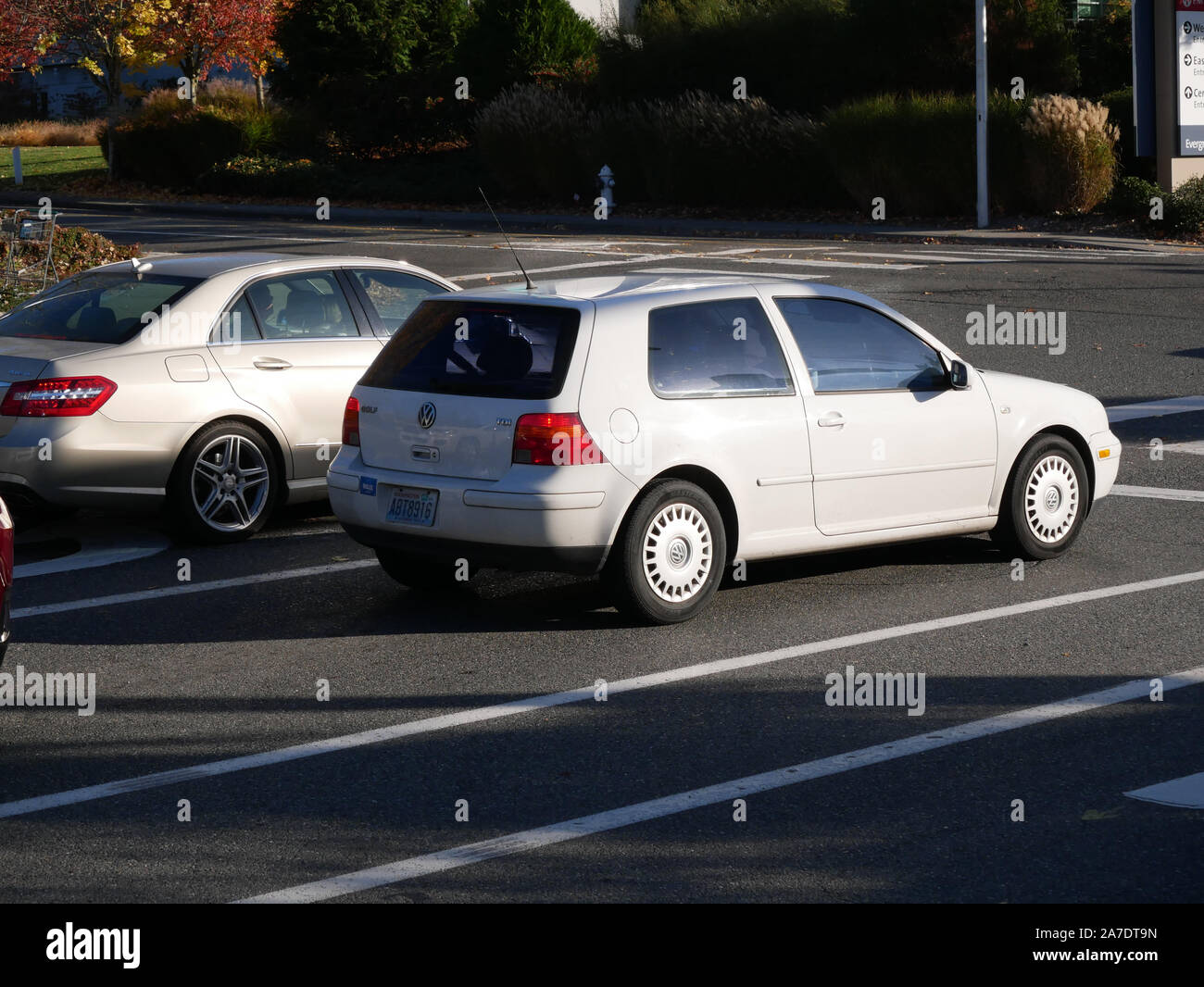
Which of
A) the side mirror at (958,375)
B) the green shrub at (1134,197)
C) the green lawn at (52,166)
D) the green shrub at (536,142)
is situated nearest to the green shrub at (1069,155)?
the green shrub at (1134,197)

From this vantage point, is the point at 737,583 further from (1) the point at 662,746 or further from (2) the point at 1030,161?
(2) the point at 1030,161

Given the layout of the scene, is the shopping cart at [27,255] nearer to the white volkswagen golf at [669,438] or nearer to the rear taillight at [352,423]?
the rear taillight at [352,423]

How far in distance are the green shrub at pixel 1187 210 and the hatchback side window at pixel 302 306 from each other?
20.5 metres

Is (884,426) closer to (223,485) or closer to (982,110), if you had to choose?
(223,485)

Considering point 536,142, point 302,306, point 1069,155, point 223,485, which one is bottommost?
point 223,485

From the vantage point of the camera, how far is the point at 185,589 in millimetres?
8680

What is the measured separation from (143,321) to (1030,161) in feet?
77.8

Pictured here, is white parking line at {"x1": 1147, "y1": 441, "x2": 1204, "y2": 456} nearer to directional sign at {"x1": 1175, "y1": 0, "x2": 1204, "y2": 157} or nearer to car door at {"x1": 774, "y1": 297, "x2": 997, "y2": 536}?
car door at {"x1": 774, "y1": 297, "x2": 997, "y2": 536}

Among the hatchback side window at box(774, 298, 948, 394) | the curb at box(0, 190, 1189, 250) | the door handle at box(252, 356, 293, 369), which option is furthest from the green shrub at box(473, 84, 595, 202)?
the hatchback side window at box(774, 298, 948, 394)

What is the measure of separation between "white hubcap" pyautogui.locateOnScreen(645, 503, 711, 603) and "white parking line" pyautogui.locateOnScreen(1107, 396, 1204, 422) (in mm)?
6158

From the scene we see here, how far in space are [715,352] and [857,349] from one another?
833 millimetres

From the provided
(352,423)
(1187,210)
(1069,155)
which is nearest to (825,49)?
(1069,155)

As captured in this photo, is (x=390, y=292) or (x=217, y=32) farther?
(x=217, y=32)

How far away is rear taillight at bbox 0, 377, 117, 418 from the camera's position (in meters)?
9.17
